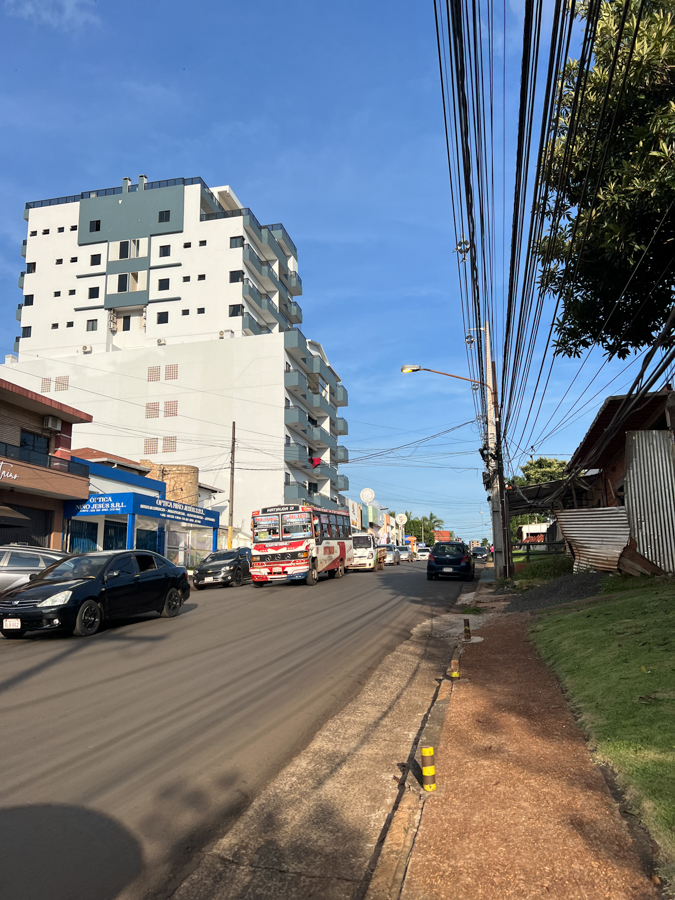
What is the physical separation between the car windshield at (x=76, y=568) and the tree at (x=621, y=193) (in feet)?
31.3

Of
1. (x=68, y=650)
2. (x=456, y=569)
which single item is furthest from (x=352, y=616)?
(x=456, y=569)

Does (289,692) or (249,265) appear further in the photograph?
(249,265)

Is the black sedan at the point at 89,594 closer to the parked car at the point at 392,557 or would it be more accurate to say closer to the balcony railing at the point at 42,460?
the balcony railing at the point at 42,460

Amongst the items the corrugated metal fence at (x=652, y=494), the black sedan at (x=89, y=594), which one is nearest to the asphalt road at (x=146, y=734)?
the black sedan at (x=89, y=594)

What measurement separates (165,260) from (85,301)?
9.19 m

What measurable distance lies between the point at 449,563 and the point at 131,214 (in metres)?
51.7

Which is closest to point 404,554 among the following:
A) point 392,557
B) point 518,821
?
point 392,557

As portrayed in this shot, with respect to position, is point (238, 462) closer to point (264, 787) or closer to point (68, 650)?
point (68, 650)

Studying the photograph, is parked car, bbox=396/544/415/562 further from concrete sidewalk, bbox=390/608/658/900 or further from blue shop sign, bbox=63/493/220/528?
concrete sidewalk, bbox=390/608/658/900

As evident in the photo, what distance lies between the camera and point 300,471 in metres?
59.0

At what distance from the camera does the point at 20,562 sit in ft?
48.6

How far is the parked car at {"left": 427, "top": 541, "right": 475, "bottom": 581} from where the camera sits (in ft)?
94.3

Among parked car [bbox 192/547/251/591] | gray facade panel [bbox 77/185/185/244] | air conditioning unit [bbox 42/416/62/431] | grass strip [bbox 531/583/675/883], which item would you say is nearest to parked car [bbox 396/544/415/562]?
parked car [bbox 192/547/251/591]

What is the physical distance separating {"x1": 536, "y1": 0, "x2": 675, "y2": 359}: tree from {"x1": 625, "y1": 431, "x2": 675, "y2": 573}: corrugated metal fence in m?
3.65
